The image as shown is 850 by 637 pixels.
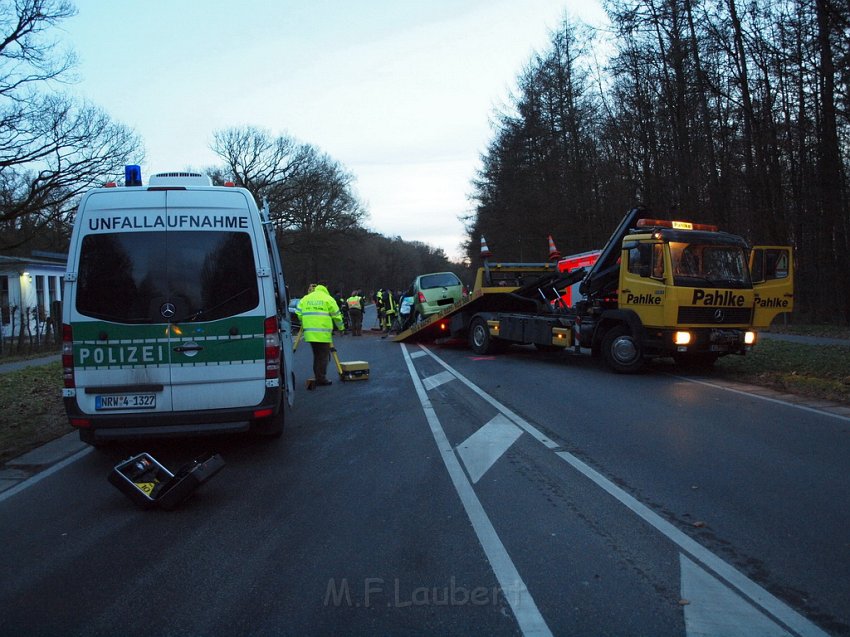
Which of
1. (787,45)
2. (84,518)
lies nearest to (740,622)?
(84,518)

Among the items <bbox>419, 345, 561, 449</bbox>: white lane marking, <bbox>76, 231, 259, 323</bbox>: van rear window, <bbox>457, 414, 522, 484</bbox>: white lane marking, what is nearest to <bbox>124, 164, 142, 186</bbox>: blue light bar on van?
<bbox>76, 231, 259, 323</bbox>: van rear window

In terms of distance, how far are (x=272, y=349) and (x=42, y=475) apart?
248cm

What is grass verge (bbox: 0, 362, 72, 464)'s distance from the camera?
7.84 m

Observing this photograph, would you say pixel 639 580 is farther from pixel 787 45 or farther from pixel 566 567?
pixel 787 45

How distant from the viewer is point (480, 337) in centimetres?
1733

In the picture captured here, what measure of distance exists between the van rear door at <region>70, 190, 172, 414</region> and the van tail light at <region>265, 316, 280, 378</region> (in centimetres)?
91

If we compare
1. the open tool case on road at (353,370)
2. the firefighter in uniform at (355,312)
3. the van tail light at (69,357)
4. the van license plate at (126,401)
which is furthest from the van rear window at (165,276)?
the firefighter in uniform at (355,312)

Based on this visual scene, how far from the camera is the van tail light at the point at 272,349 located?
643cm

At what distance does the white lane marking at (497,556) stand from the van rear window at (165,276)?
8.17 ft

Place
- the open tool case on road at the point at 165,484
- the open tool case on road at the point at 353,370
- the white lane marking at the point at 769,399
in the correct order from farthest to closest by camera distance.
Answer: the open tool case on road at the point at 353,370 → the white lane marking at the point at 769,399 → the open tool case on road at the point at 165,484

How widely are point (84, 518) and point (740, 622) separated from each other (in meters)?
4.49

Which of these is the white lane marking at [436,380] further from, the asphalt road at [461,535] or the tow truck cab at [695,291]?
the asphalt road at [461,535]

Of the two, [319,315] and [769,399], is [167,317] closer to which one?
[319,315]

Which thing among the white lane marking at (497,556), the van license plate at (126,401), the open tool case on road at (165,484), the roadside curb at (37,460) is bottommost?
the roadside curb at (37,460)
